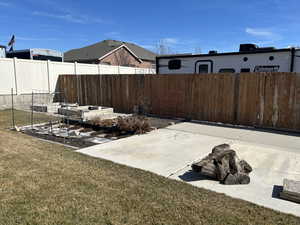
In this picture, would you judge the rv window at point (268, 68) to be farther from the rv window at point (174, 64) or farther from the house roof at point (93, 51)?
the house roof at point (93, 51)

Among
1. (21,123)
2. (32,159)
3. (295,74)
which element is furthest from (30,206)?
(295,74)

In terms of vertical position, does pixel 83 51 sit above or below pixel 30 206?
above

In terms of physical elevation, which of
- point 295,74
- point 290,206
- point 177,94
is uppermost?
point 295,74

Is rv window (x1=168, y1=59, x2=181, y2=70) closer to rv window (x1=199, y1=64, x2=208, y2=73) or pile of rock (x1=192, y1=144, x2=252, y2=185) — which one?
rv window (x1=199, y1=64, x2=208, y2=73)

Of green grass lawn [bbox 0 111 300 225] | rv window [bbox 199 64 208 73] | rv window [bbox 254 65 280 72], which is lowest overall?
green grass lawn [bbox 0 111 300 225]

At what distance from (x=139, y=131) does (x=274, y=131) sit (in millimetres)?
4213

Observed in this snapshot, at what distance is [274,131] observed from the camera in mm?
6969

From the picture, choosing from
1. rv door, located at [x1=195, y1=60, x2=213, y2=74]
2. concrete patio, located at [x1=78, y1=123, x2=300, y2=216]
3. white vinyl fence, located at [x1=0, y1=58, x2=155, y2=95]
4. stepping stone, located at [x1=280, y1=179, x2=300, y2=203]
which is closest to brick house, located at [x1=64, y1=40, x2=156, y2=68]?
white vinyl fence, located at [x1=0, y1=58, x2=155, y2=95]

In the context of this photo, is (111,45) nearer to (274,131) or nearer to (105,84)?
(105,84)

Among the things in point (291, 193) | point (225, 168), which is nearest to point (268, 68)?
point (225, 168)

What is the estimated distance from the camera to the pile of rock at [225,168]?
11.3 feet

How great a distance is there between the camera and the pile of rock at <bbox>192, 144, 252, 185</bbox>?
3455 mm

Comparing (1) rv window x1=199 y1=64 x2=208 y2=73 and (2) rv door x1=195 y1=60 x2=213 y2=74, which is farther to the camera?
(1) rv window x1=199 y1=64 x2=208 y2=73

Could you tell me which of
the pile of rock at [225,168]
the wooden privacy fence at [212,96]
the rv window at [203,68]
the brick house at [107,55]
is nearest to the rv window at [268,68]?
the wooden privacy fence at [212,96]
